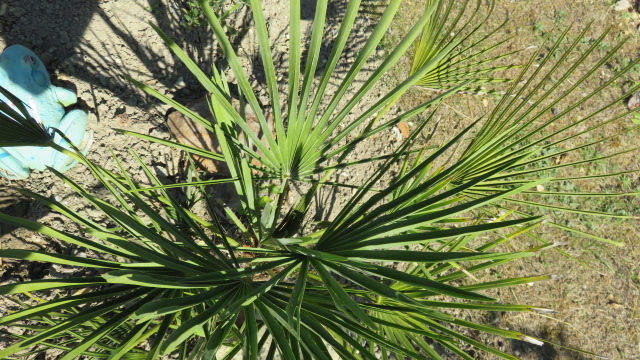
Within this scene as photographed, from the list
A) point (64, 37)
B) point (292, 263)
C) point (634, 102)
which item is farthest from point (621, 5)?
point (64, 37)

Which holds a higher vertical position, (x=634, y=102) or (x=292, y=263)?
(x=634, y=102)

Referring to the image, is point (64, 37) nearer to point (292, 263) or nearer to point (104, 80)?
point (104, 80)

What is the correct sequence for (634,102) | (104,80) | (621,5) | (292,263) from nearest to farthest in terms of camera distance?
(292,263), (104,80), (634,102), (621,5)

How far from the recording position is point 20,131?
0.94m

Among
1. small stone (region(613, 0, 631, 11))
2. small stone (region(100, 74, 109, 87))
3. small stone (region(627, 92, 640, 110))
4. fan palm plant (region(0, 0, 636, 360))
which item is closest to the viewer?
fan palm plant (region(0, 0, 636, 360))

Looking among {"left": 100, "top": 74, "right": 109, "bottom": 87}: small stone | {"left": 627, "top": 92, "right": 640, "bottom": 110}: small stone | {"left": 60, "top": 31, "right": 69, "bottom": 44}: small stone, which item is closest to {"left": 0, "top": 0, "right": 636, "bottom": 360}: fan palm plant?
{"left": 100, "top": 74, "right": 109, "bottom": 87}: small stone

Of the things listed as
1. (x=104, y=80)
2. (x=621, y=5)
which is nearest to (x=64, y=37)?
(x=104, y=80)

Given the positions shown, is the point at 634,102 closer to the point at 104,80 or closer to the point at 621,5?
the point at 621,5

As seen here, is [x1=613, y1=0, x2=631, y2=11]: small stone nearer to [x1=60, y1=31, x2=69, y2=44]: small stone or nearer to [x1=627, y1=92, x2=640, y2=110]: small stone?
[x1=627, y1=92, x2=640, y2=110]: small stone

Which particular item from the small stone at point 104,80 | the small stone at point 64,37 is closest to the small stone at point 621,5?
the small stone at point 104,80

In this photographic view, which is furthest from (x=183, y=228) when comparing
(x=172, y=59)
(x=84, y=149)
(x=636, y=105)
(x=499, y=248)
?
(x=636, y=105)

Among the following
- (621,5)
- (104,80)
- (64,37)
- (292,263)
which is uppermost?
(621,5)

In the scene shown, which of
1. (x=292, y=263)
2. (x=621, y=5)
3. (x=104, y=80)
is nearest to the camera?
(x=292, y=263)

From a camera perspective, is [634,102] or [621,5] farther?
[621,5]
